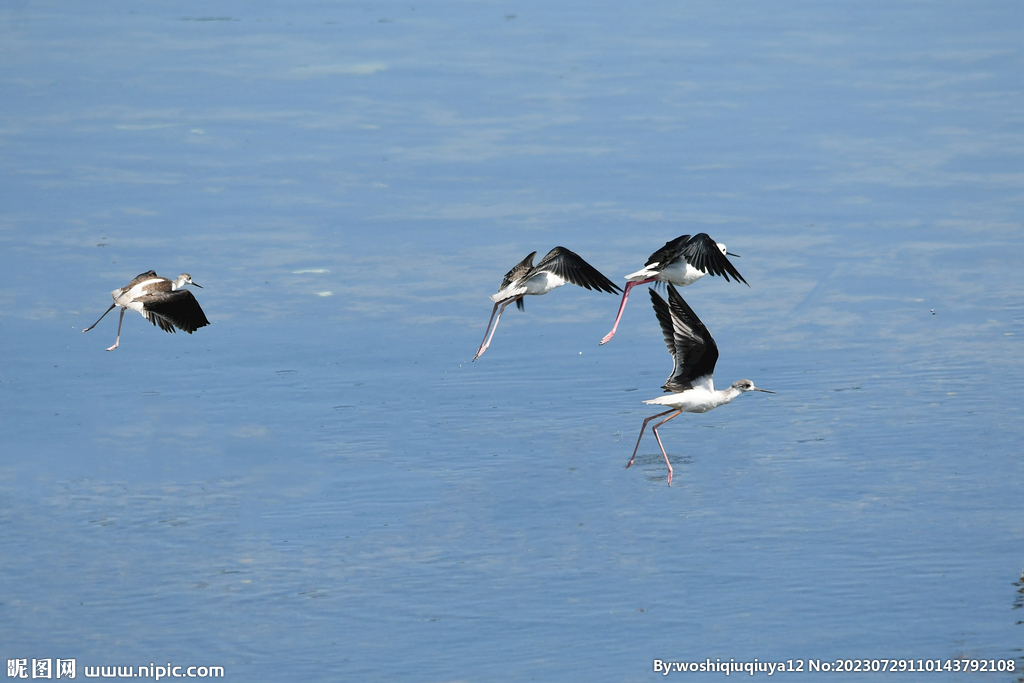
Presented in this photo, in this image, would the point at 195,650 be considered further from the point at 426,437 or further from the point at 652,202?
the point at 652,202

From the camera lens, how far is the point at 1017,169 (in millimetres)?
17703

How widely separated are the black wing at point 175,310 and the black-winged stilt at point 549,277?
2.36 metres

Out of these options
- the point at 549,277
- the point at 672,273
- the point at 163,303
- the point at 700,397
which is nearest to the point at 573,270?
the point at 549,277

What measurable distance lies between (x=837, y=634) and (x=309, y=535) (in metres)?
3.60

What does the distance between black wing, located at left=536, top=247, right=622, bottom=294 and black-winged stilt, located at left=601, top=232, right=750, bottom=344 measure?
13.2 inches

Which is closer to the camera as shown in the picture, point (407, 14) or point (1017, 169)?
point (1017, 169)

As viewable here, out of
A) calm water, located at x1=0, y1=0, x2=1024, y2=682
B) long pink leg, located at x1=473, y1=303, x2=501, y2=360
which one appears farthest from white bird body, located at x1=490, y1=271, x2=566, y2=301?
calm water, located at x1=0, y1=0, x2=1024, y2=682

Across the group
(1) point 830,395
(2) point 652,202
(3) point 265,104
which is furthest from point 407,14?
(1) point 830,395

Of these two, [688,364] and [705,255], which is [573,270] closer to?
[705,255]

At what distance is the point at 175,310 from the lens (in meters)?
12.1

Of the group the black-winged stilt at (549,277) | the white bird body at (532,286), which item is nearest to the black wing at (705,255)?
the black-winged stilt at (549,277)

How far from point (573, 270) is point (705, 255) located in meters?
1.17

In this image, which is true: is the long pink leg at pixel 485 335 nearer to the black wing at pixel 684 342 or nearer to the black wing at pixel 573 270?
the black wing at pixel 573 270

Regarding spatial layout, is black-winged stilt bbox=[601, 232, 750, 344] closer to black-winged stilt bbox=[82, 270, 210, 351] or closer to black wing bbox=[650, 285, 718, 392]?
black wing bbox=[650, 285, 718, 392]
